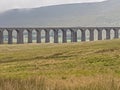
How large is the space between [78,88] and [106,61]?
23711 mm

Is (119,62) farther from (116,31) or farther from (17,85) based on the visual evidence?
(116,31)

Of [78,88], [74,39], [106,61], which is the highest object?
[78,88]

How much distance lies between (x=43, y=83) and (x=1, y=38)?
143m

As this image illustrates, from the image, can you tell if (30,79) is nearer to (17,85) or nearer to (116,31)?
(17,85)

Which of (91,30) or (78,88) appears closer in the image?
(78,88)

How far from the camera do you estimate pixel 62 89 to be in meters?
11.1

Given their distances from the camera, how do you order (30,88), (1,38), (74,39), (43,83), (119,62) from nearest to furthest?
(30,88)
(43,83)
(119,62)
(1,38)
(74,39)

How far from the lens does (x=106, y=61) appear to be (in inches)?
1375

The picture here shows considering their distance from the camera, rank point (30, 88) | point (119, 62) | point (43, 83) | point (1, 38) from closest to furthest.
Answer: point (30, 88)
point (43, 83)
point (119, 62)
point (1, 38)

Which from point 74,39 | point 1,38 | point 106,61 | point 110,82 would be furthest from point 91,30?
point 110,82

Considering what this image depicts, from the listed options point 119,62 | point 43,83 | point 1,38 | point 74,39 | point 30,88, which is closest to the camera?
point 30,88

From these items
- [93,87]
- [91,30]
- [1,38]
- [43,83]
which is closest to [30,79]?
[43,83]

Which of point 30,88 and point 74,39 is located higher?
point 30,88

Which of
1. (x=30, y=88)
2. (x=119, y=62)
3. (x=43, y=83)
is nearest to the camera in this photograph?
(x=30, y=88)
